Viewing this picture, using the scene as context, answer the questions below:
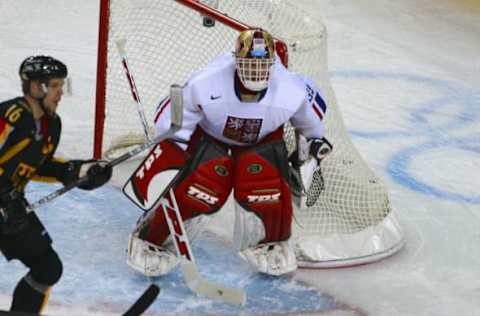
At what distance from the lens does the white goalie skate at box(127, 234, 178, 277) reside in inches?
144

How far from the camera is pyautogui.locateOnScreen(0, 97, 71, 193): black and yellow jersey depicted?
9.32 feet

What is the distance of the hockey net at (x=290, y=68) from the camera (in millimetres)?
4000

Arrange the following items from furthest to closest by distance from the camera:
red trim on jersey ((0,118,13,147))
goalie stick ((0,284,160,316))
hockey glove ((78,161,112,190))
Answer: goalie stick ((0,284,160,316)) → hockey glove ((78,161,112,190)) → red trim on jersey ((0,118,13,147))

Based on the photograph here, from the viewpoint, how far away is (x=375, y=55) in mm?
6129

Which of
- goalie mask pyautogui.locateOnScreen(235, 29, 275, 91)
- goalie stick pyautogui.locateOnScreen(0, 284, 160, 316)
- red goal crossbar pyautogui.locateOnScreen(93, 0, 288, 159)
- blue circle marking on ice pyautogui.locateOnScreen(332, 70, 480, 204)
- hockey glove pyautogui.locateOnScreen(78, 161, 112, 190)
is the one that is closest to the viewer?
hockey glove pyautogui.locateOnScreen(78, 161, 112, 190)

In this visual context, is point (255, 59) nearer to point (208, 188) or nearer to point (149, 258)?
point (208, 188)

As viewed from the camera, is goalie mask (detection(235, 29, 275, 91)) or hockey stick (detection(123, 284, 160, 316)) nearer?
hockey stick (detection(123, 284, 160, 316))

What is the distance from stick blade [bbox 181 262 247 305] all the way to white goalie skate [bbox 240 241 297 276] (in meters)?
0.24

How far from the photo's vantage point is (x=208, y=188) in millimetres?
3617

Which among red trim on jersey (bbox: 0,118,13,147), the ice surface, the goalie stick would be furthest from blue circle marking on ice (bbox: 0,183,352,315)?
red trim on jersey (bbox: 0,118,13,147)

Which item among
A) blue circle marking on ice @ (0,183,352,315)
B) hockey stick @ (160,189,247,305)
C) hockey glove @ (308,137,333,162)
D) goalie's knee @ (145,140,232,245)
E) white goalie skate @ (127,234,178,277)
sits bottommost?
blue circle marking on ice @ (0,183,352,315)

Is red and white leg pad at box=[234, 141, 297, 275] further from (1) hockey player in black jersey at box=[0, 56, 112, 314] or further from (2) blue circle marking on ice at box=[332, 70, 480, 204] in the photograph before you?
(2) blue circle marking on ice at box=[332, 70, 480, 204]

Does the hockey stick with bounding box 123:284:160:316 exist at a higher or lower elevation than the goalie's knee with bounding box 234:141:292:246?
lower

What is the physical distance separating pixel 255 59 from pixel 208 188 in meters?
0.46
